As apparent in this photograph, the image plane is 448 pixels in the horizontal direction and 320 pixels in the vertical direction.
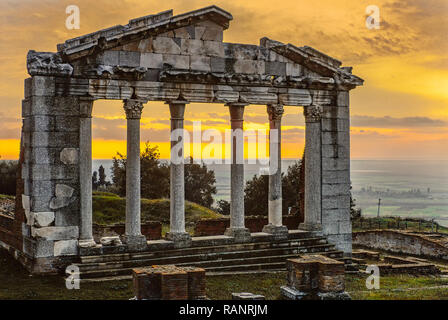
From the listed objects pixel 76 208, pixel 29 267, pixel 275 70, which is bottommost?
pixel 29 267

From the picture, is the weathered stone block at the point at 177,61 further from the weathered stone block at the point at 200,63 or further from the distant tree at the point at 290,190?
the distant tree at the point at 290,190

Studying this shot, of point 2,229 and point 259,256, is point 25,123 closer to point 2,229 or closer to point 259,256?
point 2,229

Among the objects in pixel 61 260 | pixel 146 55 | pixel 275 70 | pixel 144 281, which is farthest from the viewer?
pixel 275 70

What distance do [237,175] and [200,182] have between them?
127 ft

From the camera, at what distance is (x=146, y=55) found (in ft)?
66.0

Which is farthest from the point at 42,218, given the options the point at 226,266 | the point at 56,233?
the point at 226,266

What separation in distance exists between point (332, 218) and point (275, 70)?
5.99 meters

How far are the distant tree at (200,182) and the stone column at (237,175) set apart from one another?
3747 centimetres

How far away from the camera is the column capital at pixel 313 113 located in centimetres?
2278

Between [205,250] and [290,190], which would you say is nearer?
[205,250]

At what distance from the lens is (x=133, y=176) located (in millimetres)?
19828

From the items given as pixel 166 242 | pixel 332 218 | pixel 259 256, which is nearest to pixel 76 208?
pixel 166 242

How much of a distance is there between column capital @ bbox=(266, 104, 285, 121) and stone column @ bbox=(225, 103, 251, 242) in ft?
3.61

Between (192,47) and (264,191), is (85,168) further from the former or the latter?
(264,191)
